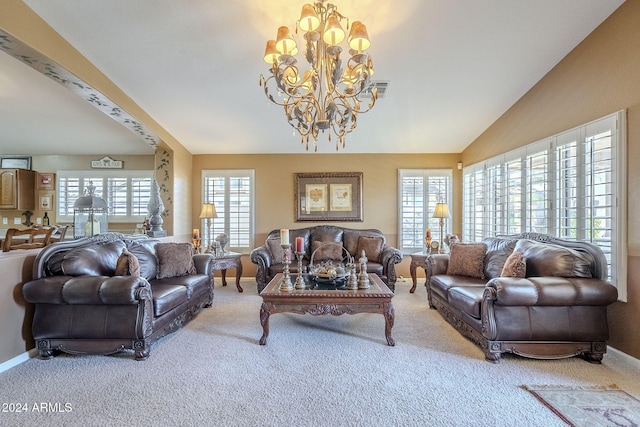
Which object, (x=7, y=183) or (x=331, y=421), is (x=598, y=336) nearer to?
(x=331, y=421)

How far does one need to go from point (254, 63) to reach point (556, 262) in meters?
3.77

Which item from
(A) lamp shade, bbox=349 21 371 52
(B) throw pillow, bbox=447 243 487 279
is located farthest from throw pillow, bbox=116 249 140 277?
(B) throw pillow, bbox=447 243 487 279

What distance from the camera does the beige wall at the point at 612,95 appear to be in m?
2.52

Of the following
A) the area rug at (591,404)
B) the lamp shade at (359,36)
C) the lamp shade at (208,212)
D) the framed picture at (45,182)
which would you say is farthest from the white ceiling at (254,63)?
the area rug at (591,404)

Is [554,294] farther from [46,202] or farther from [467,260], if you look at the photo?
[46,202]

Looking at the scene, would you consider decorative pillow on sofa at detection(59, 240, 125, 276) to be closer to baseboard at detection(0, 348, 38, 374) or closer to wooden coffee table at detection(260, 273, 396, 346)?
baseboard at detection(0, 348, 38, 374)

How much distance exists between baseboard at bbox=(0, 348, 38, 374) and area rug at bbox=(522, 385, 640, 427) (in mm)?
4142

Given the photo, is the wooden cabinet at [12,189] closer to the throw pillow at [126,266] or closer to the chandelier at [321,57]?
the throw pillow at [126,266]

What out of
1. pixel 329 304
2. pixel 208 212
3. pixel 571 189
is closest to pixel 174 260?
pixel 208 212

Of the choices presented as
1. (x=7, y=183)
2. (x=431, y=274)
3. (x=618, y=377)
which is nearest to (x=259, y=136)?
(x=431, y=274)

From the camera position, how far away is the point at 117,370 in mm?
2436

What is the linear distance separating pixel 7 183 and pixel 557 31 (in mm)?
8724

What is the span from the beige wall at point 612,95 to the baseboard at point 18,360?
5.31m

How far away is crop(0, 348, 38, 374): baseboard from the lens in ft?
7.98
